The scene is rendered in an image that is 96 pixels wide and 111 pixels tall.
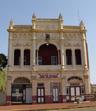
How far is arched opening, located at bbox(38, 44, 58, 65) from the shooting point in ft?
149

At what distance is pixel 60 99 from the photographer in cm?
4256

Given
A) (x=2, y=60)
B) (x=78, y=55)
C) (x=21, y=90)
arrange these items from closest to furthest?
(x=21, y=90) < (x=78, y=55) < (x=2, y=60)

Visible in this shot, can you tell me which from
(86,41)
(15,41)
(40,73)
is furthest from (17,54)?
(86,41)

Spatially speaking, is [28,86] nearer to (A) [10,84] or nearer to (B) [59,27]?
(A) [10,84]

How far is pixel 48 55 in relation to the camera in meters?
46.0

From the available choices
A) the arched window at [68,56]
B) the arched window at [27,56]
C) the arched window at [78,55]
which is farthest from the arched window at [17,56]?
the arched window at [78,55]

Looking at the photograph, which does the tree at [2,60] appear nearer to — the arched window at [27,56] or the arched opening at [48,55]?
the arched window at [27,56]

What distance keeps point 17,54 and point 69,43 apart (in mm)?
8774

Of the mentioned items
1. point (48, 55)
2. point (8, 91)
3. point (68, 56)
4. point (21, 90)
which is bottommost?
point (8, 91)

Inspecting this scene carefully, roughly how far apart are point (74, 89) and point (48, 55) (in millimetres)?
7363

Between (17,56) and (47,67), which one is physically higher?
(17,56)

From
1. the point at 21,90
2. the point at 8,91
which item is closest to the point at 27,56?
the point at 21,90

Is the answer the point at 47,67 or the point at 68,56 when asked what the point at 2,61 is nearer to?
the point at 47,67

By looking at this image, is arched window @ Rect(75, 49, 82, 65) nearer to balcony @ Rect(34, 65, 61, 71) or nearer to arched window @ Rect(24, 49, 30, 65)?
balcony @ Rect(34, 65, 61, 71)
